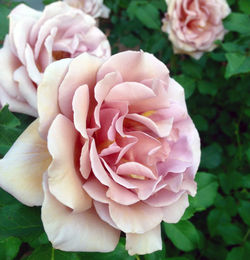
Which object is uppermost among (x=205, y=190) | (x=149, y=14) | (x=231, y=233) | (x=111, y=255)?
(x=149, y=14)

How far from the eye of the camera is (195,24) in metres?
1.26

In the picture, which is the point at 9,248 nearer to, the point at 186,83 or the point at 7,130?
the point at 7,130

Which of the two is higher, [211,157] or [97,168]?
[97,168]

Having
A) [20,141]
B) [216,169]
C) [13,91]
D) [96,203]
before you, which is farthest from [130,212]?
[216,169]

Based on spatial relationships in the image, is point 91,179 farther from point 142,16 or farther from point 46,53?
point 142,16

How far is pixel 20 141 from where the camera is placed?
48 centimetres

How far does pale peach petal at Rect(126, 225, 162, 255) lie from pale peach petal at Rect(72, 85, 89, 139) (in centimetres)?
16

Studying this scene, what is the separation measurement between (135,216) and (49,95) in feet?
0.66

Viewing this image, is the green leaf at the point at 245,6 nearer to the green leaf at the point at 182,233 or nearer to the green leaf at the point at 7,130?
the green leaf at the point at 182,233

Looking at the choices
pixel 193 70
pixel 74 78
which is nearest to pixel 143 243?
pixel 74 78

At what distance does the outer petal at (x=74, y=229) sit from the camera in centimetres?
43

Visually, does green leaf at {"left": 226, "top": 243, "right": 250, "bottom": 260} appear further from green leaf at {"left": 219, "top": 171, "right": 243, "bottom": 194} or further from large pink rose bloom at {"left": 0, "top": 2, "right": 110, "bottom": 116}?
large pink rose bloom at {"left": 0, "top": 2, "right": 110, "bottom": 116}

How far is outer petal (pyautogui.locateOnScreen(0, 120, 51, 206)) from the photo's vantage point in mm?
448

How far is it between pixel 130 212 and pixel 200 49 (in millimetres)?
892
